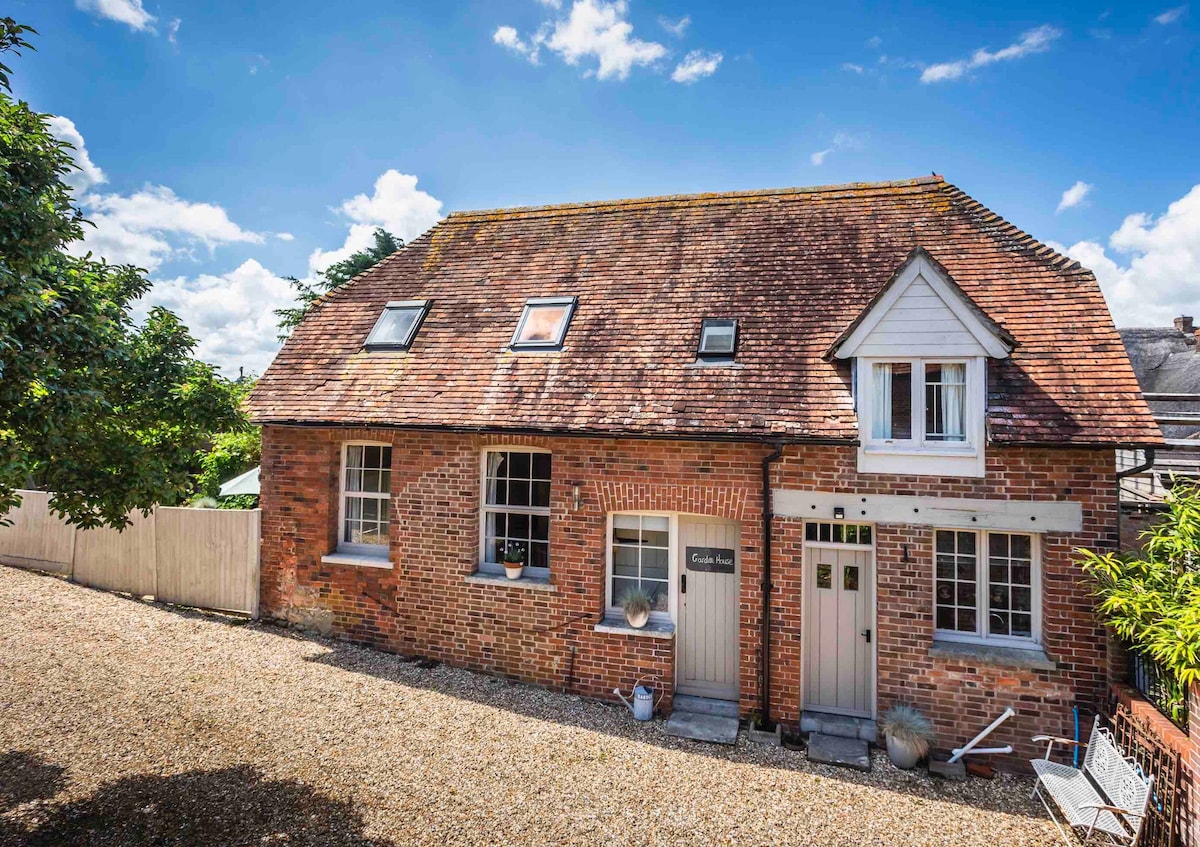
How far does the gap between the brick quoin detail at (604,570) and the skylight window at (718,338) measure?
5.28 ft

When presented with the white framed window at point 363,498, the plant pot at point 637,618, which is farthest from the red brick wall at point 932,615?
the white framed window at point 363,498

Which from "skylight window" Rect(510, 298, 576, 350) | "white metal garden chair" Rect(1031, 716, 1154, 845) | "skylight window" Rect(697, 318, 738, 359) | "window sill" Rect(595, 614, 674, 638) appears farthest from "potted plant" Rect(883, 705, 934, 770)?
"skylight window" Rect(510, 298, 576, 350)

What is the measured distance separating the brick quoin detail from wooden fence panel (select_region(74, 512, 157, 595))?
329cm

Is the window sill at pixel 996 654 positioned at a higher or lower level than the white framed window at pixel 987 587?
lower

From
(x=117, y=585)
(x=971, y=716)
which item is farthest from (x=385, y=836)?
(x=117, y=585)

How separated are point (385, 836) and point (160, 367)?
16.4ft

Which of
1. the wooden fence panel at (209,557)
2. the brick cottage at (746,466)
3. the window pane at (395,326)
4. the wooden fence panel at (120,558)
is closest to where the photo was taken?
the brick cottage at (746,466)

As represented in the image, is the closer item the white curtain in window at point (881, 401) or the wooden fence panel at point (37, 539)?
the white curtain in window at point (881, 401)

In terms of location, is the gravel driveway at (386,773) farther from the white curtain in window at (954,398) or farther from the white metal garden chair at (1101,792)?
the white curtain in window at (954,398)

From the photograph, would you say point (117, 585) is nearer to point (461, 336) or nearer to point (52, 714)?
point (52, 714)

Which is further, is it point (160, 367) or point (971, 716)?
point (971, 716)

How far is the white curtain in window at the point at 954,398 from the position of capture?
758 cm

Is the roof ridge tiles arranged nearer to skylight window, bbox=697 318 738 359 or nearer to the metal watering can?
skylight window, bbox=697 318 738 359

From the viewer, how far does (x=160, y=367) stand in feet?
19.6
